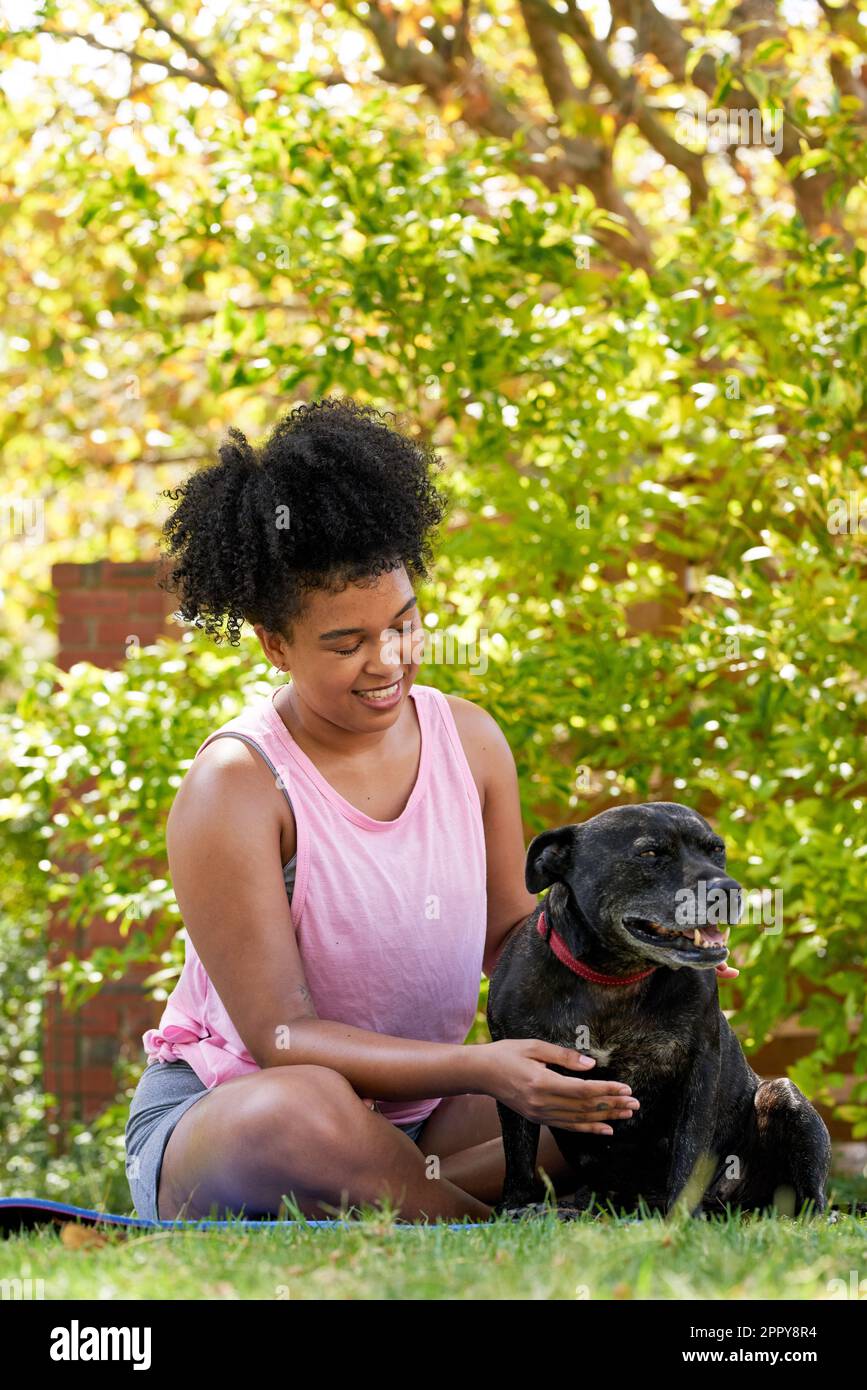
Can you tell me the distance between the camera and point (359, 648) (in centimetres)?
325

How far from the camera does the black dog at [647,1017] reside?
3059mm

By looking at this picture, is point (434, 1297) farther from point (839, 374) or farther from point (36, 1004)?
point (36, 1004)

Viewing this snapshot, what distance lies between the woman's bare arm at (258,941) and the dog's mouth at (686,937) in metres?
0.41

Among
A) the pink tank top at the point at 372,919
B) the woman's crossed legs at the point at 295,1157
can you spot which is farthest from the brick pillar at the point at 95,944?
the woman's crossed legs at the point at 295,1157

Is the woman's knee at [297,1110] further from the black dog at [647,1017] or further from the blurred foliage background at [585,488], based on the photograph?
the blurred foliage background at [585,488]

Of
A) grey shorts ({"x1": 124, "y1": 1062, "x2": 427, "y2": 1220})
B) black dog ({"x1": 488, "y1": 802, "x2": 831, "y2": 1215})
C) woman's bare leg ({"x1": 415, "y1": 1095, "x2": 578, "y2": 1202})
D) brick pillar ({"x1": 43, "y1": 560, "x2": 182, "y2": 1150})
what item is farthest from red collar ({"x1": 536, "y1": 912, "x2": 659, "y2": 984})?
brick pillar ({"x1": 43, "y1": 560, "x2": 182, "y2": 1150})

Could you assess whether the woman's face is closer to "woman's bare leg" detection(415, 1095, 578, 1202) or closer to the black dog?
the black dog

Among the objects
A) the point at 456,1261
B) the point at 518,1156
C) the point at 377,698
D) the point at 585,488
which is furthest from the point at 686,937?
the point at 585,488

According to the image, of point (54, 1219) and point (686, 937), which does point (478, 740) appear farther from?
point (54, 1219)

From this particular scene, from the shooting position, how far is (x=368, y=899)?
337cm
